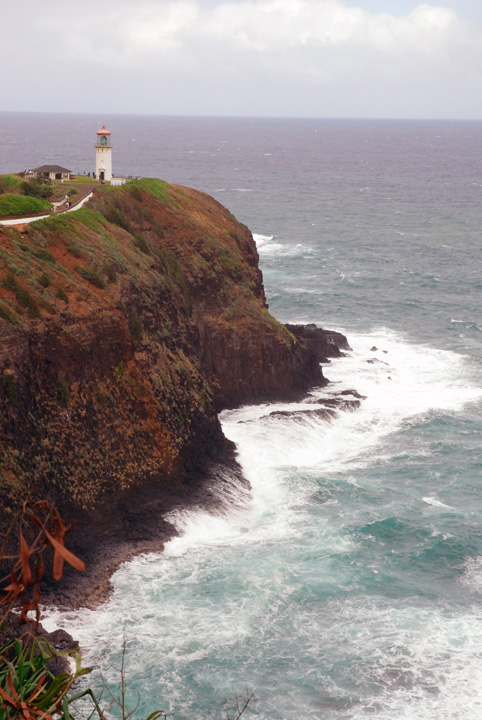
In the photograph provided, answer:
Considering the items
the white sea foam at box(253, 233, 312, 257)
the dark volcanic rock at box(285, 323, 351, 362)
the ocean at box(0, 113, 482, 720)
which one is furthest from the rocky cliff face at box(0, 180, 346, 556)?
the white sea foam at box(253, 233, 312, 257)

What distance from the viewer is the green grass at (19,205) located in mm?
48138

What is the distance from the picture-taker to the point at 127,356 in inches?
1730

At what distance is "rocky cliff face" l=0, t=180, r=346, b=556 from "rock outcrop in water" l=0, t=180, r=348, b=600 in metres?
0.07

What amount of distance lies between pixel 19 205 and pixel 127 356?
12.3 metres

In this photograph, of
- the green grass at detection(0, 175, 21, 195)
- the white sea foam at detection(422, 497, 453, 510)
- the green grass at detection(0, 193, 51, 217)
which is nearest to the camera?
the white sea foam at detection(422, 497, 453, 510)

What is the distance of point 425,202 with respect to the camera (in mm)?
167750

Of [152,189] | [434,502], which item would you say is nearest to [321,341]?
[152,189]

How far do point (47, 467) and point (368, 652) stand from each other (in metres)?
15.7

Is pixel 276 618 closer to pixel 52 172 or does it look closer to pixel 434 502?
pixel 434 502

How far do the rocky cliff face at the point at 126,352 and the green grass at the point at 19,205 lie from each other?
281 cm

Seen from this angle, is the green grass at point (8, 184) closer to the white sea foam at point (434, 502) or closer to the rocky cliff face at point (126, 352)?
the rocky cliff face at point (126, 352)

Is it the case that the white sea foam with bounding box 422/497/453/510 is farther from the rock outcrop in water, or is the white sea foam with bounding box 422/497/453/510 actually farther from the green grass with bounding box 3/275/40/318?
the green grass with bounding box 3/275/40/318

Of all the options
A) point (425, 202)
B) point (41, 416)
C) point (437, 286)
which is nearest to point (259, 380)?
point (41, 416)

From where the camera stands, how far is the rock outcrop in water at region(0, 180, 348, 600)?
124ft
